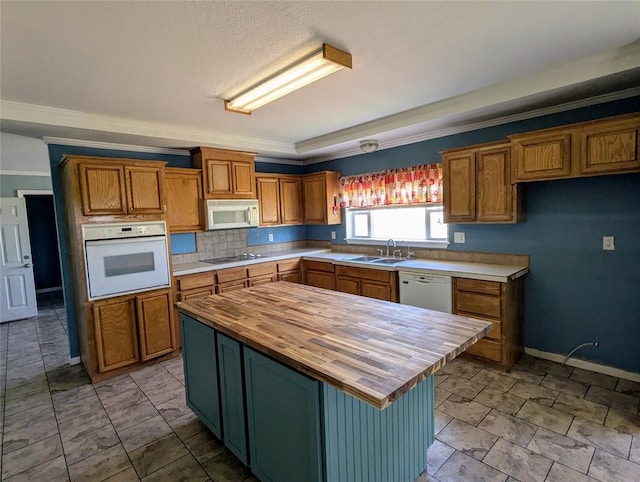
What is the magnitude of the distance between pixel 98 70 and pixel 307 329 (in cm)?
215

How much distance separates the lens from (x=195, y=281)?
3797 mm

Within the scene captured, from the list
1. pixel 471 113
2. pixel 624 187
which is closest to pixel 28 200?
pixel 471 113

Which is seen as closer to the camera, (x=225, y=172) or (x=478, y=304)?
(x=478, y=304)

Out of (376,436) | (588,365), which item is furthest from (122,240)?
(588,365)

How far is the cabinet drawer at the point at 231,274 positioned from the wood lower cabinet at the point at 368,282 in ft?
4.00

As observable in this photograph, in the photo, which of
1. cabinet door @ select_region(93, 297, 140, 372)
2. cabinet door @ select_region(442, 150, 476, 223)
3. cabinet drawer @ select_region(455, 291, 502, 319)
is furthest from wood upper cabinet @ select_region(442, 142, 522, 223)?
cabinet door @ select_region(93, 297, 140, 372)

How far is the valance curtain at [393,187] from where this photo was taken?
3883mm

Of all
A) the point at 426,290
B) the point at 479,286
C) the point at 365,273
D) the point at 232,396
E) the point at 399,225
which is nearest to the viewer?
the point at 232,396

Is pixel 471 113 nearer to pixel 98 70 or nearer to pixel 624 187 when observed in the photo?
pixel 624 187

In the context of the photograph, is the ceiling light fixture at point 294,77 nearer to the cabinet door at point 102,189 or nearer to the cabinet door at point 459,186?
the cabinet door at point 102,189

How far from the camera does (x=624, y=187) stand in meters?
2.71

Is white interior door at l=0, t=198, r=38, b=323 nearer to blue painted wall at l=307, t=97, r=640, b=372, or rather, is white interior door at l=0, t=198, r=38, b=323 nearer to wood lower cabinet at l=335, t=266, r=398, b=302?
wood lower cabinet at l=335, t=266, r=398, b=302

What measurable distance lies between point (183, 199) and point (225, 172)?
0.63m

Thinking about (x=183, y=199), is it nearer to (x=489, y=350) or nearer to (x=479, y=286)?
(x=479, y=286)
